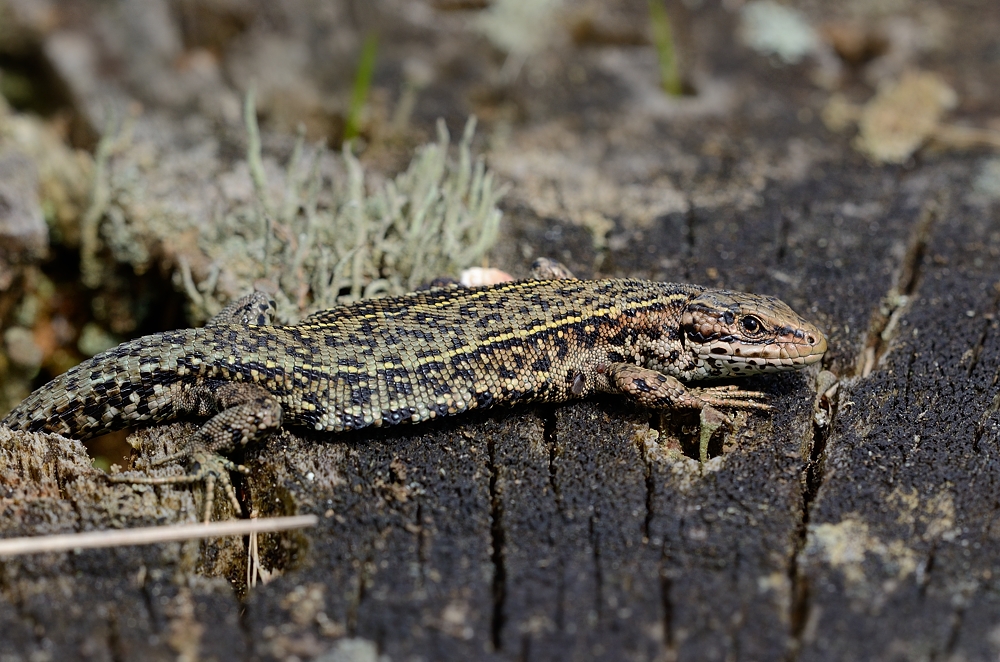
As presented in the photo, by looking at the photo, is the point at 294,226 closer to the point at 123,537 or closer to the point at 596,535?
the point at 123,537

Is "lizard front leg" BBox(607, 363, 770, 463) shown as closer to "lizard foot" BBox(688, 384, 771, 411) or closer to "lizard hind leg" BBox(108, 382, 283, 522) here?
"lizard foot" BBox(688, 384, 771, 411)

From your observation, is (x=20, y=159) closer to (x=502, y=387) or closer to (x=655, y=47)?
(x=502, y=387)

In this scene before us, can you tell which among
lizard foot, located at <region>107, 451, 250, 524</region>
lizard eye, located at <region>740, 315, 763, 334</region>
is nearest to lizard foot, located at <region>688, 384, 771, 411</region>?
lizard eye, located at <region>740, 315, 763, 334</region>

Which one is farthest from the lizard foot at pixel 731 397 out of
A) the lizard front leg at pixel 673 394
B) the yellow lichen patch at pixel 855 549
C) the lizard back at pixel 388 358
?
the yellow lichen patch at pixel 855 549

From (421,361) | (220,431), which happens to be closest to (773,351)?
(421,361)

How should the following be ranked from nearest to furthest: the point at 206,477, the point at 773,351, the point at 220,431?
the point at 206,477 → the point at 220,431 → the point at 773,351

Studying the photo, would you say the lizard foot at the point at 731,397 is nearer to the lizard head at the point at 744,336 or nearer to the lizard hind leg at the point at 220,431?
the lizard head at the point at 744,336

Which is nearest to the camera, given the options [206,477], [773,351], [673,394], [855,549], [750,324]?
[855,549]

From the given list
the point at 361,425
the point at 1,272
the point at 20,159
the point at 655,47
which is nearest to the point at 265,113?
the point at 20,159
